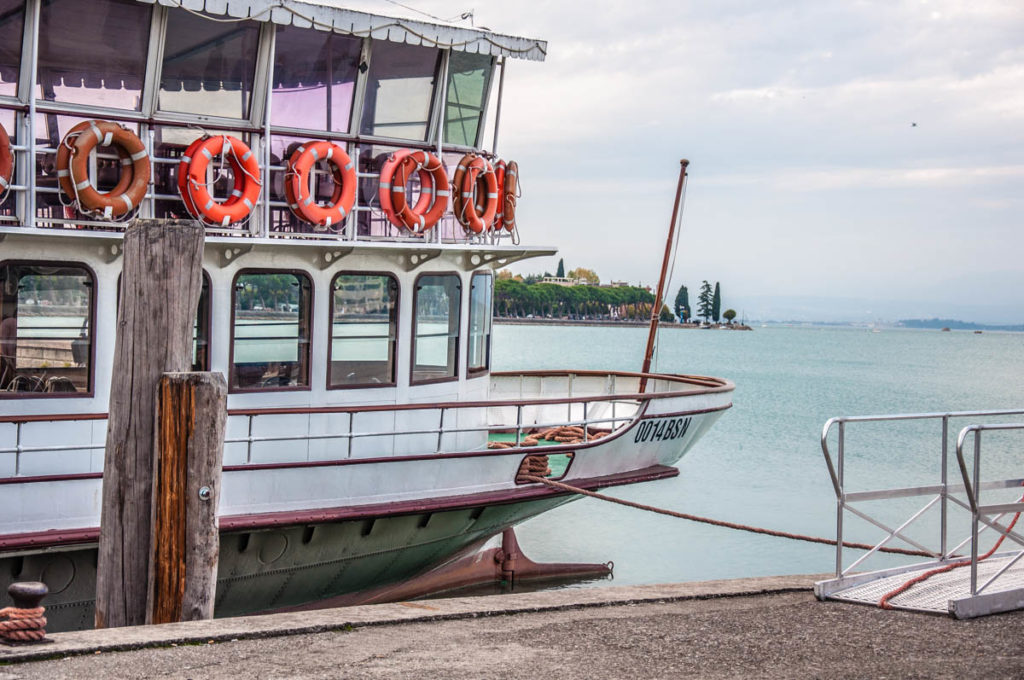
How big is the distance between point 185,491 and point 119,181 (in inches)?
164

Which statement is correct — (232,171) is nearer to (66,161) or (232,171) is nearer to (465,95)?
(66,161)

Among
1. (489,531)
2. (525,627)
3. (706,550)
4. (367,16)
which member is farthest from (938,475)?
(525,627)

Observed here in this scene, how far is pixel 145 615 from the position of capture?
252 inches

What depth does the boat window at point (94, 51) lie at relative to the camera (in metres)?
9.44

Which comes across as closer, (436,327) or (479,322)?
(436,327)

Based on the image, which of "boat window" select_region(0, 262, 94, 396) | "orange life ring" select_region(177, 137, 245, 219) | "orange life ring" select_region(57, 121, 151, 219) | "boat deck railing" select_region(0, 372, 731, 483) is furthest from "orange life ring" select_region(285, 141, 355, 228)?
"boat window" select_region(0, 262, 94, 396)

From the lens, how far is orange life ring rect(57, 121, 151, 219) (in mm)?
9125

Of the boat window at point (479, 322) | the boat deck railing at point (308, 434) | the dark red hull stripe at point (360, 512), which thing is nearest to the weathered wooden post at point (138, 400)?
the boat deck railing at point (308, 434)

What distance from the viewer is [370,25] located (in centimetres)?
1041

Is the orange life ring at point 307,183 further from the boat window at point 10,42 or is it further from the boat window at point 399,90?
the boat window at point 10,42

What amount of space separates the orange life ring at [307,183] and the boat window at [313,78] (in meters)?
0.41

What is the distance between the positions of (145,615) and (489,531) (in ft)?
19.2

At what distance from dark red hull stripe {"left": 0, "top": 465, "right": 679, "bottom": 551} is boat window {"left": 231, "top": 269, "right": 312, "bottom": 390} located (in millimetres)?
1295

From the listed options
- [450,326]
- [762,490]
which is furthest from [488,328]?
[762,490]
